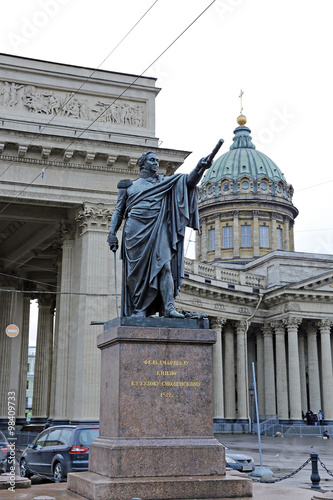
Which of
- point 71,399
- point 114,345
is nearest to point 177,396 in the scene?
point 114,345

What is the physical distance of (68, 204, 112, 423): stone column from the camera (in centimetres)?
2397

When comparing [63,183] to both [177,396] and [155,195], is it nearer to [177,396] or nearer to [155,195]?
[155,195]

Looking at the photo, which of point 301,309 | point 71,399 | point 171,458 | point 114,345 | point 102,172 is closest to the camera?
point 171,458

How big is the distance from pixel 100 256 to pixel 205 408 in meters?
17.1

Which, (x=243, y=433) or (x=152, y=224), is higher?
(x=152, y=224)

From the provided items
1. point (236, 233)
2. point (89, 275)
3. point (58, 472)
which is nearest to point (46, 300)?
point (89, 275)

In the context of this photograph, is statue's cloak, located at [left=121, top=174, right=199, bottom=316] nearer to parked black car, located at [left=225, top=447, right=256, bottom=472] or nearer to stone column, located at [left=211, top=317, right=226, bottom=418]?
parked black car, located at [left=225, top=447, right=256, bottom=472]

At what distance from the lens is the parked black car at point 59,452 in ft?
48.6

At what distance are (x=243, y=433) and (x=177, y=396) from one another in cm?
4216

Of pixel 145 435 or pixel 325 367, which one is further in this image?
pixel 325 367

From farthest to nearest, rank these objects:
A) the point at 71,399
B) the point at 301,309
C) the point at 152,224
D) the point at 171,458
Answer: the point at 301,309 < the point at 71,399 < the point at 152,224 < the point at 171,458

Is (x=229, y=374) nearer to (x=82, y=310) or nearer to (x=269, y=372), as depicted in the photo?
(x=269, y=372)

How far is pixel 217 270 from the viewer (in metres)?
53.5

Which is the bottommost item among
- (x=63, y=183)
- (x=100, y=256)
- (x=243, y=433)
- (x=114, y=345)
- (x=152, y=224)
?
(x=243, y=433)
